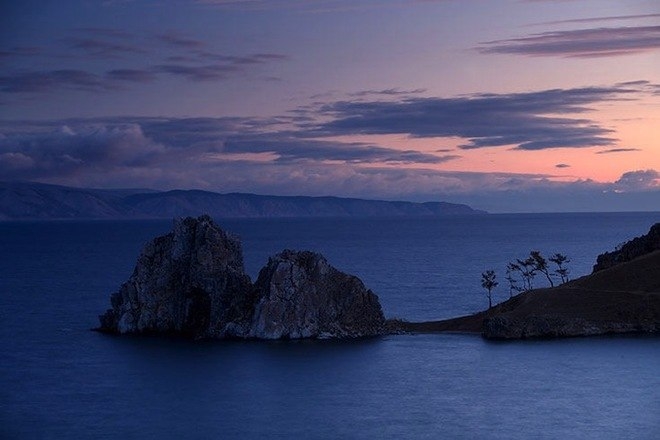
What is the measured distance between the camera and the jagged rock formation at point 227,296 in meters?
99.0

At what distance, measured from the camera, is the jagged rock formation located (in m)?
99.0

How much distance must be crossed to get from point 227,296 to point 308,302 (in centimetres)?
835

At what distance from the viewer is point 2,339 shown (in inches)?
4134

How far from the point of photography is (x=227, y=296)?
10138 centimetres

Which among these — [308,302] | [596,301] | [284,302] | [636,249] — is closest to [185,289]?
[284,302]

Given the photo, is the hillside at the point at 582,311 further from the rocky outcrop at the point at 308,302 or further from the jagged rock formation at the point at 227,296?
the jagged rock formation at the point at 227,296

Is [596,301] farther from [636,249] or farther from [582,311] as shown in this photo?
[636,249]

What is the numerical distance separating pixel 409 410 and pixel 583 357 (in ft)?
80.2

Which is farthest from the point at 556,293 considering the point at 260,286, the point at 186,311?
the point at 186,311

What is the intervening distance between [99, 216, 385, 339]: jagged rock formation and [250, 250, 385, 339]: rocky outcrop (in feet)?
0.32

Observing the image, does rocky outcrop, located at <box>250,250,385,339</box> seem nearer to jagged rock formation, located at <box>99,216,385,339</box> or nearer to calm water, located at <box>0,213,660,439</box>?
jagged rock formation, located at <box>99,216,385,339</box>

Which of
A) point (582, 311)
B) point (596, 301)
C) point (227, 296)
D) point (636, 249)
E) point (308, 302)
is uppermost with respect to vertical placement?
point (636, 249)

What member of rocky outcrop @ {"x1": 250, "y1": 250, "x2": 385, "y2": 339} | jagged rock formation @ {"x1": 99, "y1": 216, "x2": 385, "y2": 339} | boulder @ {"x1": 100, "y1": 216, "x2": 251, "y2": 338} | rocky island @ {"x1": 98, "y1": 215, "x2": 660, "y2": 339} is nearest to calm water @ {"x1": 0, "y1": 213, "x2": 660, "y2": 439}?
rocky outcrop @ {"x1": 250, "y1": 250, "x2": 385, "y2": 339}

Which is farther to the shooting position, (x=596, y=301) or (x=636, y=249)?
(x=636, y=249)
